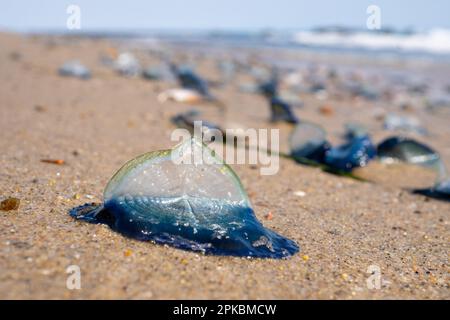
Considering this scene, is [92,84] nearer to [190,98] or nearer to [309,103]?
[190,98]

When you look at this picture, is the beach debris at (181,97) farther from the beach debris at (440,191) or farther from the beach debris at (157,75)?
the beach debris at (440,191)

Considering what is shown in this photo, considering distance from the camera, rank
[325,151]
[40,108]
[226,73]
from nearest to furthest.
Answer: [325,151] → [40,108] → [226,73]

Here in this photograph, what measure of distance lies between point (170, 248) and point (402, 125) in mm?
4460

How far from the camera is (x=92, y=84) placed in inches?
256

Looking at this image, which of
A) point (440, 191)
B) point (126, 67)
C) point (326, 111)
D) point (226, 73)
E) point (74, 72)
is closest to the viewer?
point (440, 191)

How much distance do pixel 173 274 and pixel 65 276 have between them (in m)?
0.33

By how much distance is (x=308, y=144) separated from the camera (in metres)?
3.61

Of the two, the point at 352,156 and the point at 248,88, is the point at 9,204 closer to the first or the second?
the point at 352,156

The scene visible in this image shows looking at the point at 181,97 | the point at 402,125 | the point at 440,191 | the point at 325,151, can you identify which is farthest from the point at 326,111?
the point at 440,191

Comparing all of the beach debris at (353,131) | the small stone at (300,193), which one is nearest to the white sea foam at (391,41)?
the beach debris at (353,131)

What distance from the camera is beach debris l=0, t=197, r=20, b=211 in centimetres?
188

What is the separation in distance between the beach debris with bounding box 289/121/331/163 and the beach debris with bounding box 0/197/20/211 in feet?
7.12

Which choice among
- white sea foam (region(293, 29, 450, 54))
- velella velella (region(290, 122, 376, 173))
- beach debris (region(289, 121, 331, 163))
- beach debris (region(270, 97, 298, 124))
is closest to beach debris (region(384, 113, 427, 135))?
beach debris (region(270, 97, 298, 124))

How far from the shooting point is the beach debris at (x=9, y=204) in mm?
1877
